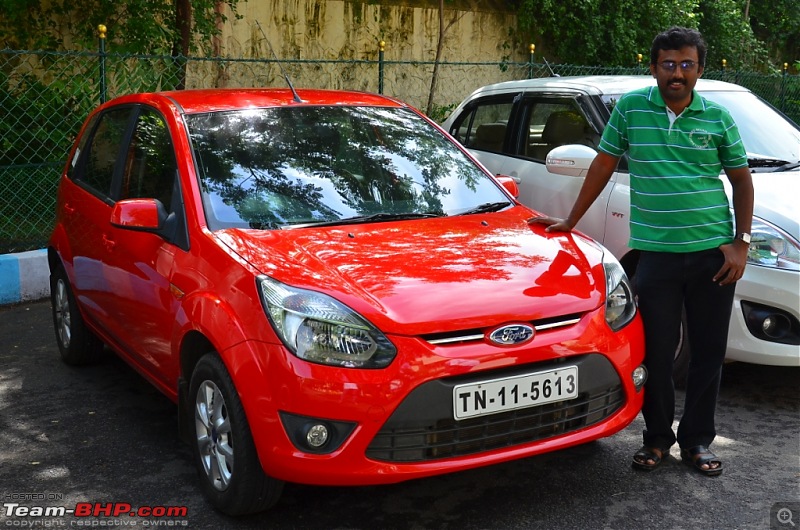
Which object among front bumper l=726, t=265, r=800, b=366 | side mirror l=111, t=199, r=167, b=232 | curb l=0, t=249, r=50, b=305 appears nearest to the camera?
side mirror l=111, t=199, r=167, b=232

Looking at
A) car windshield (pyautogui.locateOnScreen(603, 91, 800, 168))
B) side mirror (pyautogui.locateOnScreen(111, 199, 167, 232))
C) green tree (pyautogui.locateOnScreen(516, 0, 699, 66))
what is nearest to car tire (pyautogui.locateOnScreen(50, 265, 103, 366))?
side mirror (pyautogui.locateOnScreen(111, 199, 167, 232))

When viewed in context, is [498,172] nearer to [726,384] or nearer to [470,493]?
[726,384]

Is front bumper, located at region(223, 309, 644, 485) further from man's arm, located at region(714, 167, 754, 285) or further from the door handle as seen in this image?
the door handle

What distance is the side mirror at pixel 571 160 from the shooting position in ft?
17.5

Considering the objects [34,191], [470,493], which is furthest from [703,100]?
[34,191]

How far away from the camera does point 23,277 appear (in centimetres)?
708

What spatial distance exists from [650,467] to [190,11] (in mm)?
7077

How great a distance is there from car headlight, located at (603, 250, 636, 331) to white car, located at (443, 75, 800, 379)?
1072 millimetres

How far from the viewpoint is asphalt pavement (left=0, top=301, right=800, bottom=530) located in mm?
3561

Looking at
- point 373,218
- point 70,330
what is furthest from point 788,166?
point 70,330

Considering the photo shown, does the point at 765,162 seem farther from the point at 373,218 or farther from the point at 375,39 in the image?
the point at 375,39

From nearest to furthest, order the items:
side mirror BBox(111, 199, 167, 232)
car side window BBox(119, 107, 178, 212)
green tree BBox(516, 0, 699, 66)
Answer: side mirror BBox(111, 199, 167, 232), car side window BBox(119, 107, 178, 212), green tree BBox(516, 0, 699, 66)

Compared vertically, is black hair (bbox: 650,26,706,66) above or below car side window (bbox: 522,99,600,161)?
above

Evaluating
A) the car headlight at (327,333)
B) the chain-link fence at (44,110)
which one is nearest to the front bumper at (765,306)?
the car headlight at (327,333)
